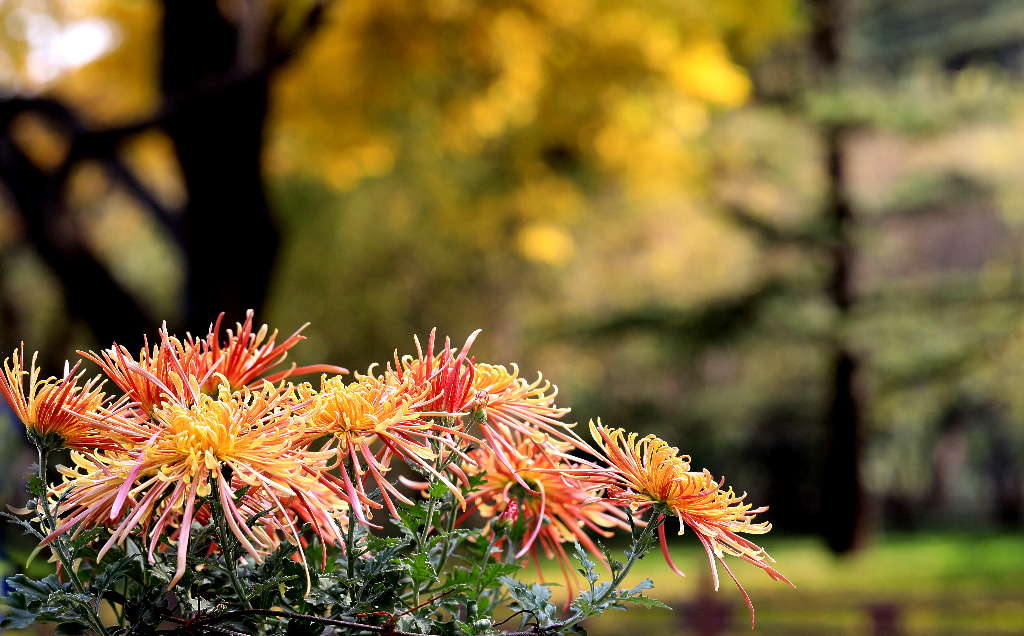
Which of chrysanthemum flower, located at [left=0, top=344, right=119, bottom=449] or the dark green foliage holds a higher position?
chrysanthemum flower, located at [left=0, top=344, right=119, bottom=449]

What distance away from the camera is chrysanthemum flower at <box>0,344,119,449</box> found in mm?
784

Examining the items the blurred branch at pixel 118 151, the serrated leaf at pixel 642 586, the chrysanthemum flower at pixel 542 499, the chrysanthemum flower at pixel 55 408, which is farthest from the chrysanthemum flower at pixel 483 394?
the blurred branch at pixel 118 151

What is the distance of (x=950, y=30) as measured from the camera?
1293 centimetres

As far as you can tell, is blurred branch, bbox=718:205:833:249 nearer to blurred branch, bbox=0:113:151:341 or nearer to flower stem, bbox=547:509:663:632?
blurred branch, bbox=0:113:151:341

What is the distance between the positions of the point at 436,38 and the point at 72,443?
4.97 m

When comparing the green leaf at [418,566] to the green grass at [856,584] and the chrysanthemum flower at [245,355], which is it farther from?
the green grass at [856,584]

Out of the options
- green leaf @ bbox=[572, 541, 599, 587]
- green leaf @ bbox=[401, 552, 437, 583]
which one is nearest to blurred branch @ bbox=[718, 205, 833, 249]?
green leaf @ bbox=[572, 541, 599, 587]

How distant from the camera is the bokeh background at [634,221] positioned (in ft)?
17.7

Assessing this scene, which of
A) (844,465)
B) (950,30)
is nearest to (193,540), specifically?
(844,465)

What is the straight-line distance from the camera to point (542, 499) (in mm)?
883

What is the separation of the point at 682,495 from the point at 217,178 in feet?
15.9

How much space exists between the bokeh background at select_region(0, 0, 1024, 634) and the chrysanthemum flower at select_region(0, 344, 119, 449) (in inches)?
33.6

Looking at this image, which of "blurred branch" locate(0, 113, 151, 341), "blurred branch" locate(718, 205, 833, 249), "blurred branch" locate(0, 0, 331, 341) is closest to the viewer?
"blurred branch" locate(0, 0, 331, 341)

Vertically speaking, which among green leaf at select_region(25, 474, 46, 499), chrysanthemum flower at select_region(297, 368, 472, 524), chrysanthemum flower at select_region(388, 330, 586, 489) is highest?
chrysanthemum flower at select_region(388, 330, 586, 489)
